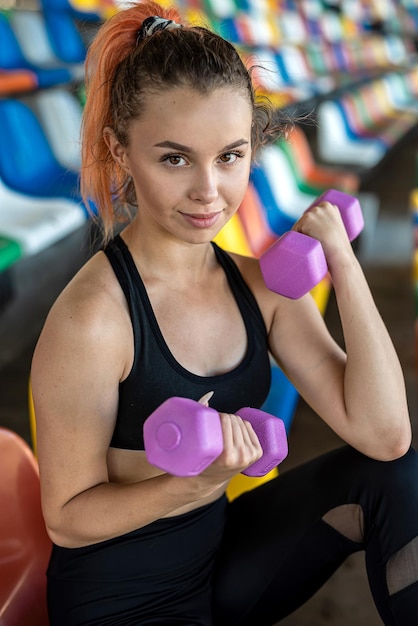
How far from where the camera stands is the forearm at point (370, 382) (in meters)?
1.15

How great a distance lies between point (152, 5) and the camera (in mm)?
1172

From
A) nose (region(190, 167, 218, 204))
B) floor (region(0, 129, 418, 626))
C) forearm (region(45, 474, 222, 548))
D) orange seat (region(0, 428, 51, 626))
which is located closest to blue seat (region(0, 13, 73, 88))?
floor (region(0, 129, 418, 626))

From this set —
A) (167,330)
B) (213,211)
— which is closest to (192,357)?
(167,330)

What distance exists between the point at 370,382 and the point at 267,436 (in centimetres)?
30

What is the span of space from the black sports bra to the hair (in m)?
0.11

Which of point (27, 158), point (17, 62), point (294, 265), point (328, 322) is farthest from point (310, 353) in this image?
point (17, 62)

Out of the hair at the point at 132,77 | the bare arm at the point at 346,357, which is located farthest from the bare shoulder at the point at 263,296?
the hair at the point at 132,77

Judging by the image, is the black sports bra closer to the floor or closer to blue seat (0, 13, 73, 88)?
the floor

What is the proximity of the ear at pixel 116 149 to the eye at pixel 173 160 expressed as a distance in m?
0.10

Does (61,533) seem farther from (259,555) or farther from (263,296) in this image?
(263,296)

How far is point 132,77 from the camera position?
104cm

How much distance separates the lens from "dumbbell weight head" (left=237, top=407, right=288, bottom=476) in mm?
915

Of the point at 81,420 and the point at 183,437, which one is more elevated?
the point at 183,437

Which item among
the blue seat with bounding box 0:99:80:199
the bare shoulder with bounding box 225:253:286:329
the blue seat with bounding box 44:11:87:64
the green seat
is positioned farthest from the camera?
the blue seat with bounding box 44:11:87:64
